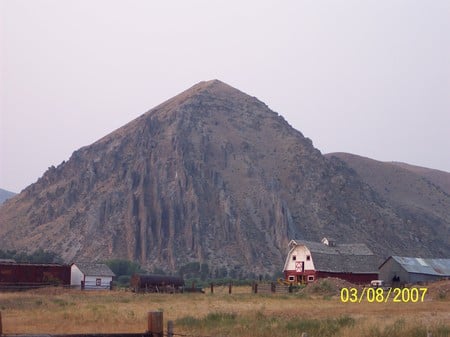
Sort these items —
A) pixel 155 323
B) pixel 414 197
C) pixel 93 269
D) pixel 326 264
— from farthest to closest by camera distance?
pixel 414 197
pixel 93 269
pixel 326 264
pixel 155 323

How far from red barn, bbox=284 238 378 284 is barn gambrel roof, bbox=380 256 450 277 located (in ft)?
8.64

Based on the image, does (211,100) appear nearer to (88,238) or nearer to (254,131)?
(254,131)

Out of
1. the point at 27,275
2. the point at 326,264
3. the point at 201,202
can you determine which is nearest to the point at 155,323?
the point at 27,275

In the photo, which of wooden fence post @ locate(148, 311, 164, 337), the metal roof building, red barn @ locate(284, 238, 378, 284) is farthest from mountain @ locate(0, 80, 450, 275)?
wooden fence post @ locate(148, 311, 164, 337)

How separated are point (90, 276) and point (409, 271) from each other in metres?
31.7

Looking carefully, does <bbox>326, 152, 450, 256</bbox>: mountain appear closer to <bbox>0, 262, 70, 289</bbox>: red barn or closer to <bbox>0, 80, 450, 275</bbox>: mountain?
<bbox>0, 80, 450, 275</bbox>: mountain

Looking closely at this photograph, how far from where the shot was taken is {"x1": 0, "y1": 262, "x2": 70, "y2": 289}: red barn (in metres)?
66.4

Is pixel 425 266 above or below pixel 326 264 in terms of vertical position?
below

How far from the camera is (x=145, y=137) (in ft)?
499

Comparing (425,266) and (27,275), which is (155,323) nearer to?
(27,275)

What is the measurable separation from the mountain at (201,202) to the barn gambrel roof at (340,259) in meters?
43.1

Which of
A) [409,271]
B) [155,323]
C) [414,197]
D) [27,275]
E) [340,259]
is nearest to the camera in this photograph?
[155,323]

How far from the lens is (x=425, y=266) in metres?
77.9

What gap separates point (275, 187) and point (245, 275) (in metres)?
29.1
